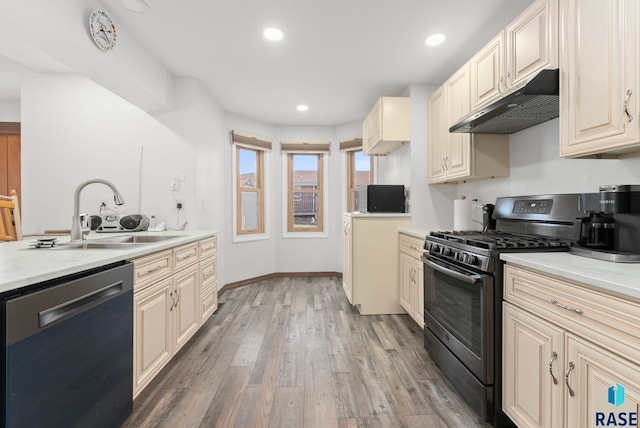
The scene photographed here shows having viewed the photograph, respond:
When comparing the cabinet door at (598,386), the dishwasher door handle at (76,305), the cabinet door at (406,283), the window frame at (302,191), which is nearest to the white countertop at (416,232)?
the cabinet door at (406,283)

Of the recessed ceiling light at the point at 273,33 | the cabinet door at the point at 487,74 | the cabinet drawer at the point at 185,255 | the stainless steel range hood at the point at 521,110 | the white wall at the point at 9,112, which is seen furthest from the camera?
the white wall at the point at 9,112

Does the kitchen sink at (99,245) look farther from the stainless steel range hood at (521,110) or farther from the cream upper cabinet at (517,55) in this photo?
the cream upper cabinet at (517,55)

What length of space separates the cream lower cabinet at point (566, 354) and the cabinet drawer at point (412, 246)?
111cm

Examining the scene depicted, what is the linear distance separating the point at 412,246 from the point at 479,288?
1218mm

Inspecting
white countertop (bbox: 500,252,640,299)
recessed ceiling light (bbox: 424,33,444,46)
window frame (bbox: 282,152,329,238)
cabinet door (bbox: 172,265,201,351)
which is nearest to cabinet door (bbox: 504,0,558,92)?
recessed ceiling light (bbox: 424,33,444,46)

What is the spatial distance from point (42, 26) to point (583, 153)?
9.73 ft

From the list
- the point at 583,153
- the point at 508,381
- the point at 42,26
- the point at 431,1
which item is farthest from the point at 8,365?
the point at 431,1

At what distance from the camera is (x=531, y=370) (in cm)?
131

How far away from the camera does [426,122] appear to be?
325 cm

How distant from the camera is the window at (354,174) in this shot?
489 cm

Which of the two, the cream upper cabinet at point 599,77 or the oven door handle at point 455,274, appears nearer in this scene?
the cream upper cabinet at point 599,77

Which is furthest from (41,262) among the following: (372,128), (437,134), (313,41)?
(372,128)

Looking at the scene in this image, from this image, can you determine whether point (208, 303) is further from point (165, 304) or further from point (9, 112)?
point (9, 112)

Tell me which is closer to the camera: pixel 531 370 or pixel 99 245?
pixel 531 370
